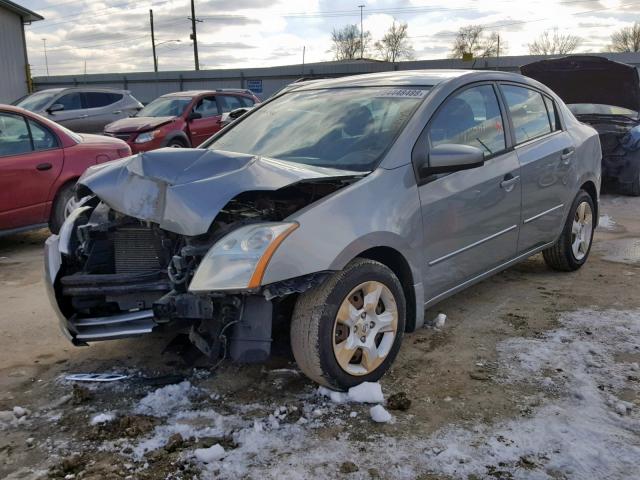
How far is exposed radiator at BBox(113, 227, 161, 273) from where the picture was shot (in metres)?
3.44

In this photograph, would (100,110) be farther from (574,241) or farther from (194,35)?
(194,35)

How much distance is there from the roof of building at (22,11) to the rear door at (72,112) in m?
12.7

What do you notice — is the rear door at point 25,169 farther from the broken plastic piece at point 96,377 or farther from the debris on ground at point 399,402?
the debris on ground at point 399,402

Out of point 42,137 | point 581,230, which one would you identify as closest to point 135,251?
point 581,230

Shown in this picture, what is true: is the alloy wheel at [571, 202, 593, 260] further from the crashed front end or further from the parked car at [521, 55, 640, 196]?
the parked car at [521, 55, 640, 196]

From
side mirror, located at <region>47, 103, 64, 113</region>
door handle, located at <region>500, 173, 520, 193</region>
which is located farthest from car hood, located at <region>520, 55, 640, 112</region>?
side mirror, located at <region>47, 103, 64, 113</region>

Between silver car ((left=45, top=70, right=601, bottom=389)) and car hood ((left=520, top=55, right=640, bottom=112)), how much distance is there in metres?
5.34

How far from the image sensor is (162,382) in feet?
11.1

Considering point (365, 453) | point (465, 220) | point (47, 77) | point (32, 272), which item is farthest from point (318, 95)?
point (47, 77)

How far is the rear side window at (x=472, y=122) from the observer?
13.0ft

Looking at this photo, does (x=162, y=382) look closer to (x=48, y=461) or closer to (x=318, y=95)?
(x=48, y=461)

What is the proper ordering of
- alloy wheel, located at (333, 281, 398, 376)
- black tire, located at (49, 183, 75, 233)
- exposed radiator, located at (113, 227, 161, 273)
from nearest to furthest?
alloy wheel, located at (333, 281, 398, 376) → exposed radiator, located at (113, 227, 161, 273) → black tire, located at (49, 183, 75, 233)

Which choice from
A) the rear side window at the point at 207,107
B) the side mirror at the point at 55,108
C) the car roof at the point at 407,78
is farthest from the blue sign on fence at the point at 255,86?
the car roof at the point at 407,78

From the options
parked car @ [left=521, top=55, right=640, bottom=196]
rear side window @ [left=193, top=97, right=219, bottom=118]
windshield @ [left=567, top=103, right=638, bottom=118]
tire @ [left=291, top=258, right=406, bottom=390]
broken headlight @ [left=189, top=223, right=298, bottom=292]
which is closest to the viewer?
broken headlight @ [left=189, top=223, right=298, bottom=292]
